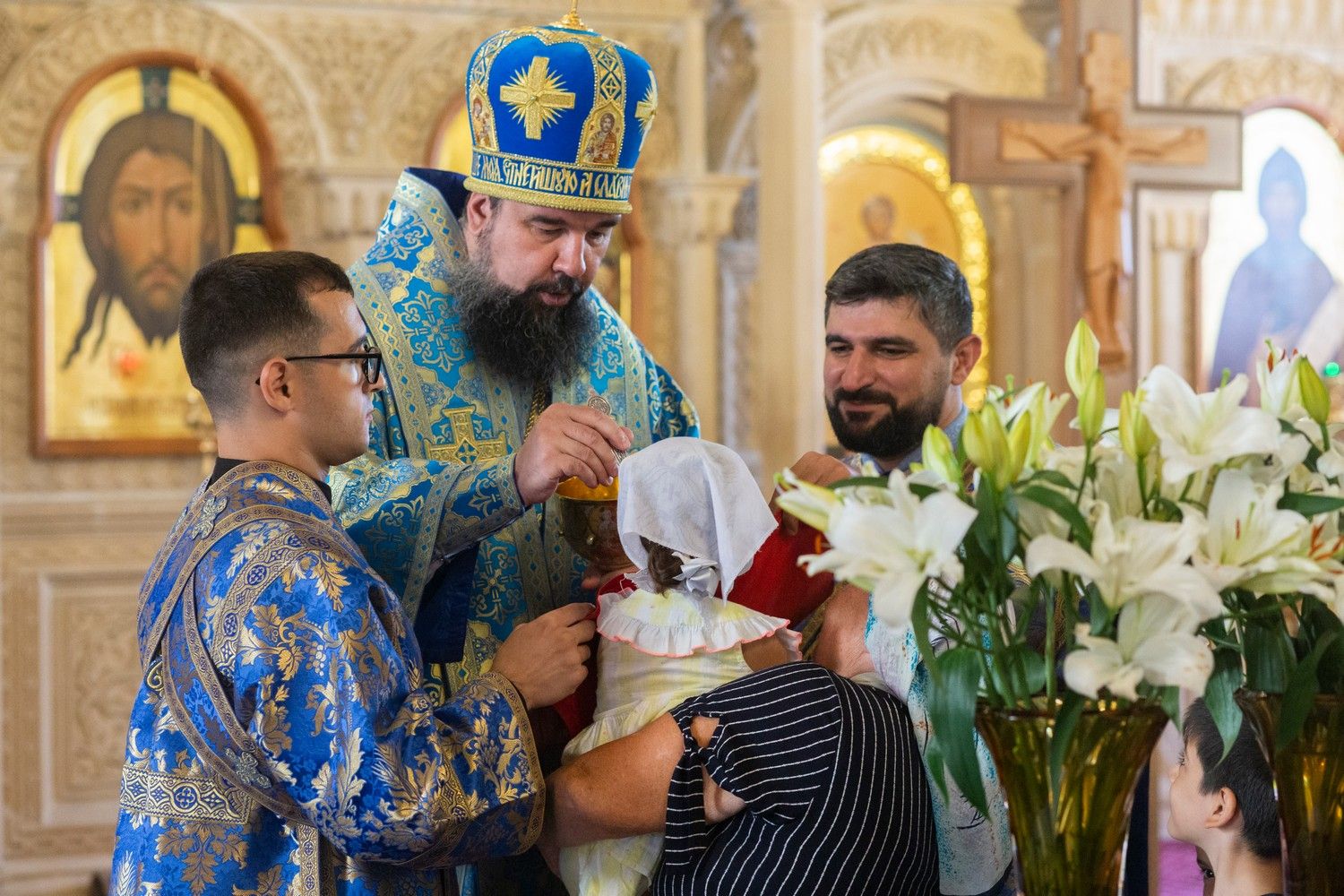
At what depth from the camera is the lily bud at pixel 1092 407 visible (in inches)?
59.5

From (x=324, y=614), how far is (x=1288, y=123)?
7.43 meters

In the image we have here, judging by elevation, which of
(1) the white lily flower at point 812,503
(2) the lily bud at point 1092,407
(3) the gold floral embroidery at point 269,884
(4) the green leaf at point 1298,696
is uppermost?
(2) the lily bud at point 1092,407

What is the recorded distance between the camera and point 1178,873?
5.39 metres

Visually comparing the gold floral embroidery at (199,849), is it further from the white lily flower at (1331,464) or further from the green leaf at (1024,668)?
the white lily flower at (1331,464)

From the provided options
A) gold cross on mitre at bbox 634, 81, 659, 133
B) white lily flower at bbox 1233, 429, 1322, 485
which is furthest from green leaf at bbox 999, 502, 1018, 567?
gold cross on mitre at bbox 634, 81, 659, 133

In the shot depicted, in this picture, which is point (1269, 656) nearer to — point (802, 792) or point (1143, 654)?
point (1143, 654)

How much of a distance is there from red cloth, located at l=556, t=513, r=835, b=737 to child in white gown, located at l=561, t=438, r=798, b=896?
52 mm

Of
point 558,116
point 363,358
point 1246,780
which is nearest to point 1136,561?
point 1246,780

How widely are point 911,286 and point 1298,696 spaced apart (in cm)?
142

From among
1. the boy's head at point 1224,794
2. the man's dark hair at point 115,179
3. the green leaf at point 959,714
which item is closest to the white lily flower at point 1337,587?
the green leaf at point 959,714

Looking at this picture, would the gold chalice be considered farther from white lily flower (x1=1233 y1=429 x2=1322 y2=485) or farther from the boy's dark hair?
white lily flower (x1=1233 y1=429 x2=1322 y2=485)

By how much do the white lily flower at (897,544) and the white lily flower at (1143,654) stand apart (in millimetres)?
139

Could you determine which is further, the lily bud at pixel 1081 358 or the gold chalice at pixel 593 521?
the gold chalice at pixel 593 521

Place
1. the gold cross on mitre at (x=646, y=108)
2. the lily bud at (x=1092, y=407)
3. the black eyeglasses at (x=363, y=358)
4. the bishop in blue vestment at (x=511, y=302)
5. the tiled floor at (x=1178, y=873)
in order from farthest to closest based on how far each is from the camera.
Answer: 1. the tiled floor at (x=1178, y=873)
2. the gold cross on mitre at (x=646, y=108)
3. the bishop in blue vestment at (x=511, y=302)
4. the black eyeglasses at (x=363, y=358)
5. the lily bud at (x=1092, y=407)
